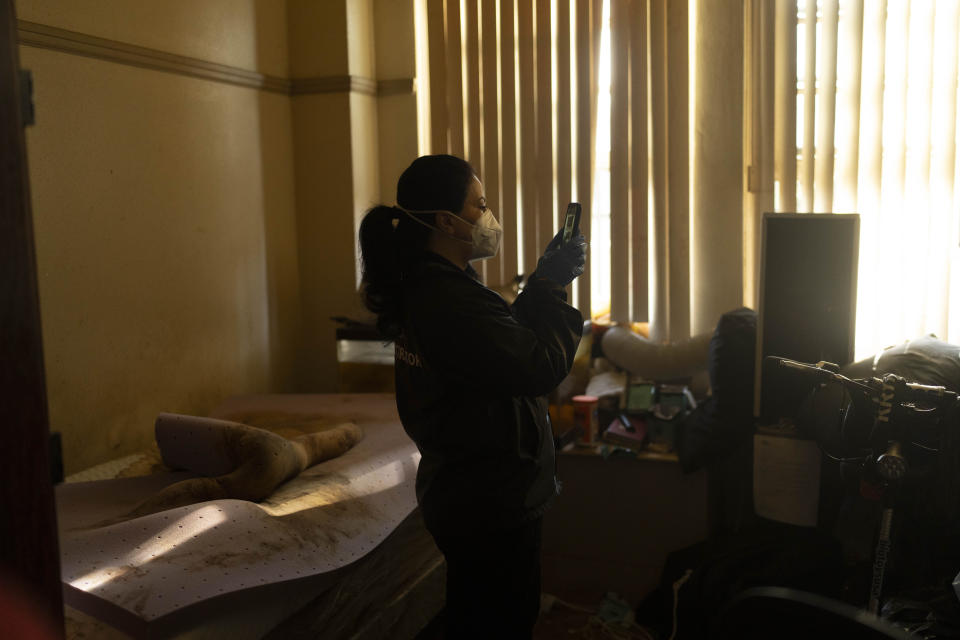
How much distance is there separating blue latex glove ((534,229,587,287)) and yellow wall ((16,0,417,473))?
157 cm

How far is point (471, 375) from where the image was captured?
62.8 inches

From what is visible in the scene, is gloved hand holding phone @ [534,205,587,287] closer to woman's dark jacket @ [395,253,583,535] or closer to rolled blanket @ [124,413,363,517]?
woman's dark jacket @ [395,253,583,535]

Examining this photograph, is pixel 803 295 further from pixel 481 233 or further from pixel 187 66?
pixel 187 66

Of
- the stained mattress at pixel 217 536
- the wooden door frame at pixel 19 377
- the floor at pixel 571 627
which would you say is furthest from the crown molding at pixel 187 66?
the floor at pixel 571 627

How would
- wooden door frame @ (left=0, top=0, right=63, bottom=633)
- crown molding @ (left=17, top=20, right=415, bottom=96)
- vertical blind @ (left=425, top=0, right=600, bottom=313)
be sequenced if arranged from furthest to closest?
1. vertical blind @ (left=425, top=0, right=600, bottom=313)
2. crown molding @ (left=17, top=20, right=415, bottom=96)
3. wooden door frame @ (left=0, top=0, right=63, bottom=633)

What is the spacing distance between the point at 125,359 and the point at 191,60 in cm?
107

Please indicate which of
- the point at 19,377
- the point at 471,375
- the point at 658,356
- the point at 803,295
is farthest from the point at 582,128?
the point at 19,377

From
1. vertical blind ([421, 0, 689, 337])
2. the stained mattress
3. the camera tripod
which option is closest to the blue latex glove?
the camera tripod

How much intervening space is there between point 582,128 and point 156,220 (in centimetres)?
160

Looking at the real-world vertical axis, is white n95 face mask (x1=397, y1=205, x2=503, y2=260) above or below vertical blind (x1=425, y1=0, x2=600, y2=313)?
below

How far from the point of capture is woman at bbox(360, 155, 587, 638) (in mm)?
1607

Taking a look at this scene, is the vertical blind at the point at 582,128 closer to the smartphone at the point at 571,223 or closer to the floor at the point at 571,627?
the floor at the point at 571,627

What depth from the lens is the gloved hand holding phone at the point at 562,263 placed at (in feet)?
5.73

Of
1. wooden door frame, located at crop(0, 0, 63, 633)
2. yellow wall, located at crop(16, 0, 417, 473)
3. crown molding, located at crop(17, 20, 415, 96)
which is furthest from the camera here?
yellow wall, located at crop(16, 0, 417, 473)
